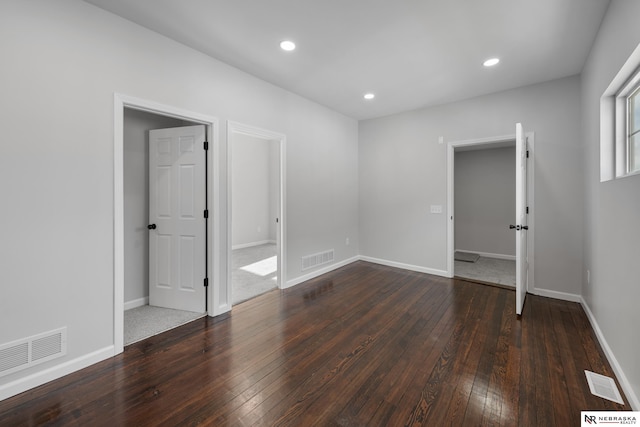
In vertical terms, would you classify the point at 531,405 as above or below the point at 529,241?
below

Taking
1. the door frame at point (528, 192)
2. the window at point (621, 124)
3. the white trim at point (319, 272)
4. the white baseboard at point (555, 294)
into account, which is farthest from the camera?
the white trim at point (319, 272)

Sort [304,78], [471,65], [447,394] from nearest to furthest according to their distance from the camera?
[447,394]
[471,65]
[304,78]

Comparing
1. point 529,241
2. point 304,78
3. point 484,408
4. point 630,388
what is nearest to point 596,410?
point 630,388

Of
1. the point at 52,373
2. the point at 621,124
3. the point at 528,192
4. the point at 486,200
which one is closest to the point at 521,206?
the point at 528,192

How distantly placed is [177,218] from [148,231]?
57cm

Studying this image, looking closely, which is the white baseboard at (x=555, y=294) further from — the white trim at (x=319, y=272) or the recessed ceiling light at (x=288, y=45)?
the recessed ceiling light at (x=288, y=45)

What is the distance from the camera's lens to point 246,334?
104 inches

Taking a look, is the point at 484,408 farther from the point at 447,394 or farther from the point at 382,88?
the point at 382,88

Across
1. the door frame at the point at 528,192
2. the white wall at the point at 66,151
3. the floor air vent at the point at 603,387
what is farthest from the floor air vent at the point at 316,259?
the floor air vent at the point at 603,387

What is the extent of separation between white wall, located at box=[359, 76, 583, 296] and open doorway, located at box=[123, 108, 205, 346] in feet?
10.9

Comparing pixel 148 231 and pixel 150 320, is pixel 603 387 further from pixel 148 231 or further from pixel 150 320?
pixel 148 231

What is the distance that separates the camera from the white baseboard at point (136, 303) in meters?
3.21

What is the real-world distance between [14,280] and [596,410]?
3871 mm

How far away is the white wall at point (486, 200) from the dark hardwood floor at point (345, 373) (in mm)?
2979
